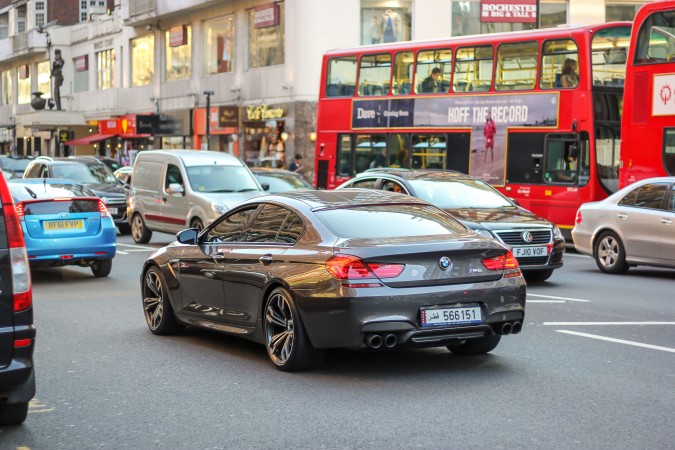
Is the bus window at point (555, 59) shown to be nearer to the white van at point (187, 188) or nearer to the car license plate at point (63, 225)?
the white van at point (187, 188)

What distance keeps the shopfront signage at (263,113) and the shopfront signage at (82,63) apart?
2421cm

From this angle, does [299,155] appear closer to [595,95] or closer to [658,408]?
[595,95]

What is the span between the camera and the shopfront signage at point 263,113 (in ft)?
150

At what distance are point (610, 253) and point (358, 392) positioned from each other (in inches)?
428

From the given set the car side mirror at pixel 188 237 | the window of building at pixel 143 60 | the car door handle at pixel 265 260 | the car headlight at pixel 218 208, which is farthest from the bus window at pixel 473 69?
the window of building at pixel 143 60

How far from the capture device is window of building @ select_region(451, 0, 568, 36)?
45781mm

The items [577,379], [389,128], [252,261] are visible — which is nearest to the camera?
[577,379]

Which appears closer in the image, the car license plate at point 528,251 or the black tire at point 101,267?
the car license plate at point 528,251

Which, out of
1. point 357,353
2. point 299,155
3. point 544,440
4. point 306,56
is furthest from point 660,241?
point 306,56

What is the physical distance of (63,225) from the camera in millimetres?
16922

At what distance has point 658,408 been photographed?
765cm

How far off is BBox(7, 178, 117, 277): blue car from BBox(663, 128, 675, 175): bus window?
9.95 metres

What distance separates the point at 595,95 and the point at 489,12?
61.3 ft

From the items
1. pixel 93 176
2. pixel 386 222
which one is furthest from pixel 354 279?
pixel 93 176
